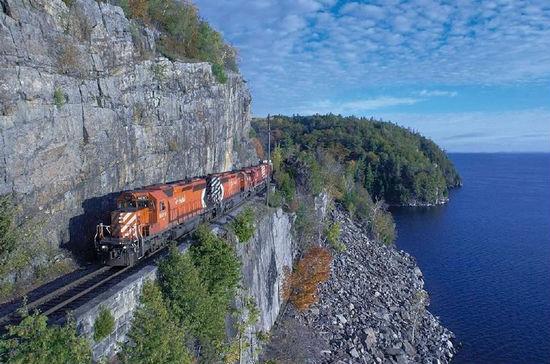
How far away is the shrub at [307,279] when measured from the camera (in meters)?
37.9

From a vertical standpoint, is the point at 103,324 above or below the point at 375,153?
below

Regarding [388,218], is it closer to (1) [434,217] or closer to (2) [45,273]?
(1) [434,217]

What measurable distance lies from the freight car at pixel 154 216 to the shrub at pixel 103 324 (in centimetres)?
592

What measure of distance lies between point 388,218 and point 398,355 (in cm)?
4118

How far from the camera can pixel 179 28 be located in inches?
1420

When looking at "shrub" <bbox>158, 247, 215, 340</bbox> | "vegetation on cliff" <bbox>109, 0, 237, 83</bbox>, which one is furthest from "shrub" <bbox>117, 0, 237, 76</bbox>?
"shrub" <bbox>158, 247, 215, 340</bbox>

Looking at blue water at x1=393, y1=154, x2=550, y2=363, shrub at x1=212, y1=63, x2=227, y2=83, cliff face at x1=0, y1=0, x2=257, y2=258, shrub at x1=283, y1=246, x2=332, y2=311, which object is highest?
shrub at x1=212, y1=63, x2=227, y2=83

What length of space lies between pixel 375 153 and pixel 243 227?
109 meters

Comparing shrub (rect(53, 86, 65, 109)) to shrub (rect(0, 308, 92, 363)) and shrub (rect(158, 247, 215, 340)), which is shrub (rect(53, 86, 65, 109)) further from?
shrub (rect(0, 308, 92, 363))

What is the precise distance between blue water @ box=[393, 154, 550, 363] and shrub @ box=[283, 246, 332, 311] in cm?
1404

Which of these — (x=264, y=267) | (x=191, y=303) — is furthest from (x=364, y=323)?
(x=191, y=303)

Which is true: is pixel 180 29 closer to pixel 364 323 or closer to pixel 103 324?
pixel 103 324

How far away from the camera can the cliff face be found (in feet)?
61.6

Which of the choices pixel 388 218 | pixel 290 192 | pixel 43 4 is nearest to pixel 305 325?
pixel 290 192
